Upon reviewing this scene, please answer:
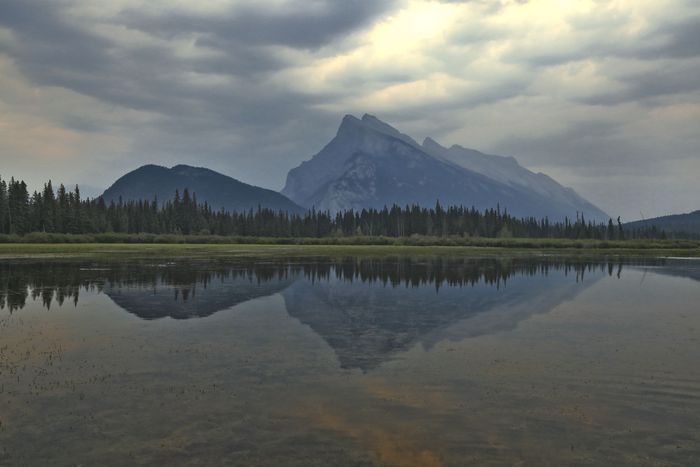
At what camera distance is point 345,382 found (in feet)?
58.1

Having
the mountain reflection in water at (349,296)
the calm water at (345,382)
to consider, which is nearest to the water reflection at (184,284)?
the mountain reflection in water at (349,296)

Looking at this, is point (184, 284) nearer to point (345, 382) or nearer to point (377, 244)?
point (345, 382)

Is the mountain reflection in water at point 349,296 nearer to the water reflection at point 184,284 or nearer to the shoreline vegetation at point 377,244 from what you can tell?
the water reflection at point 184,284

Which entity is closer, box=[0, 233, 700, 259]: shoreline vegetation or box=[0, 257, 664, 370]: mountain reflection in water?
box=[0, 257, 664, 370]: mountain reflection in water

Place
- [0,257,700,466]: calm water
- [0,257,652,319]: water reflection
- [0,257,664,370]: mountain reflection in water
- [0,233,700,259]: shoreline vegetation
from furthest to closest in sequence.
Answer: [0,233,700,259]: shoreline vegetation → [0,257,652,319]: water reflection → [0,257,664,370]: mountain reflection in water → [0,257,700,466]: calm water

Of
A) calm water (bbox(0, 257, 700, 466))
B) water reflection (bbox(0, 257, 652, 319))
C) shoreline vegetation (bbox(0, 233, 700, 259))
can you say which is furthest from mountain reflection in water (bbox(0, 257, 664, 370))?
shoreline vegetation (bbox(0, 233, 700, 259))

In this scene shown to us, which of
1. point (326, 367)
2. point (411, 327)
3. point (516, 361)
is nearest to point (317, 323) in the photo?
point (411, 327)

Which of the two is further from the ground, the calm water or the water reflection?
the water reflection

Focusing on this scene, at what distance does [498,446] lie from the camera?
1226cm

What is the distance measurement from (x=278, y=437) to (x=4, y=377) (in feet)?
38.9

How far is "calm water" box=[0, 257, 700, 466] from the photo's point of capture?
1216 cm

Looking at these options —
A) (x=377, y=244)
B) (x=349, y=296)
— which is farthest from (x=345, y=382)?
(x=377, y=244)

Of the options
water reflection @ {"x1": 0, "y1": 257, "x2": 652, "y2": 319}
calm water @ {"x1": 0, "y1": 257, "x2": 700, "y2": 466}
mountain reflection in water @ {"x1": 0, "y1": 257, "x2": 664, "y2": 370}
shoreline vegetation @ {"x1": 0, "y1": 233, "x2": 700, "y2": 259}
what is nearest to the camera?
calm water @ {"x1": 0, "y1": 257, "x2": 700, "y2": 466}

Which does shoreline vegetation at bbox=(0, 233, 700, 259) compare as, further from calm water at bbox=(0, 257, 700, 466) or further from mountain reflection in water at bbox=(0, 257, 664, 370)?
calm water at bbox=(0, 257, 700, 466)
